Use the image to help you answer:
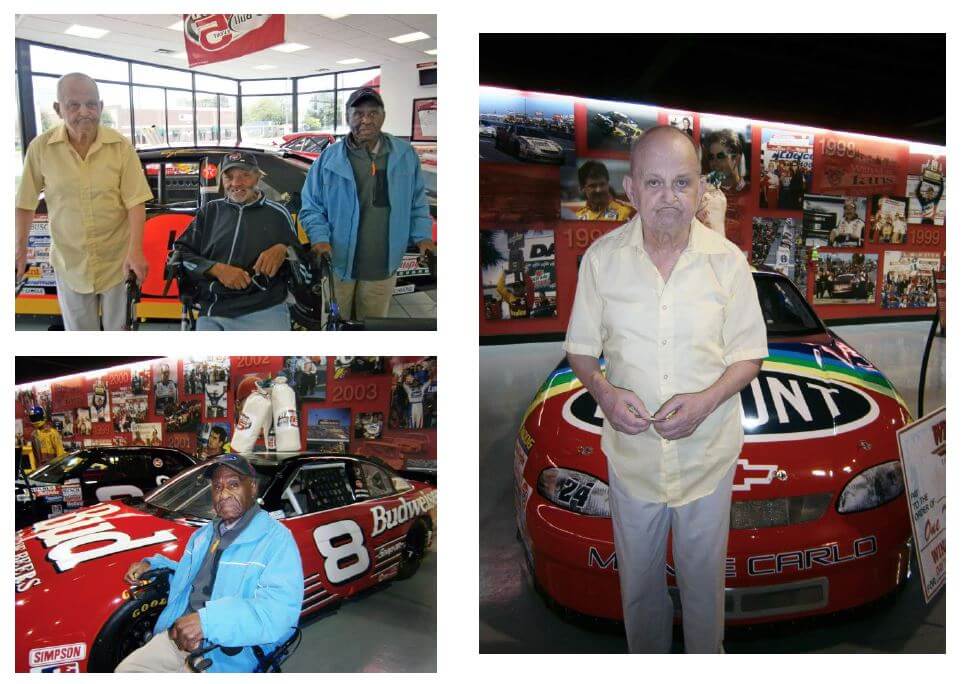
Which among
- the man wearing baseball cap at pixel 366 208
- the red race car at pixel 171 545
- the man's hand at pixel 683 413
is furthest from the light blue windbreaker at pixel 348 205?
the man's hand at pixel 683 413

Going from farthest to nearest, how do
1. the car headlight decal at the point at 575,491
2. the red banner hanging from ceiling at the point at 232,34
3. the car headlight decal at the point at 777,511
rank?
the red banner hanging from ceiling at the point at 232,34 < the car headlight decal at the point at 575,491 < the car headlight decal at the point at 777,511

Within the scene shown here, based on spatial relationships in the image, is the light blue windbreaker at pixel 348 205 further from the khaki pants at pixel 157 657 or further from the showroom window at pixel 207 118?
the khaki pants at pixel 157 657

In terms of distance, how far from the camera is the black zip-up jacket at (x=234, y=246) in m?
2.12

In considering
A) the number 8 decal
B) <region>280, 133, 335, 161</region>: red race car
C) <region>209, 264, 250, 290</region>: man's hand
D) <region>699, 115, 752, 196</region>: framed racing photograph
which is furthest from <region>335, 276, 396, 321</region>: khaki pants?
<region>699, 115, 752, 196</region>: framed racing photograph

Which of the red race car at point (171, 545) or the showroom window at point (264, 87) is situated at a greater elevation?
the showroom window at point (264, 87)

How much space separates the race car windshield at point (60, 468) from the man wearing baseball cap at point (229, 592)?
349mm

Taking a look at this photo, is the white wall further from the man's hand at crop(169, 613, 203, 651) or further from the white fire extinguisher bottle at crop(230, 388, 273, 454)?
the man's hand at crop(169, 613, 203, 651)

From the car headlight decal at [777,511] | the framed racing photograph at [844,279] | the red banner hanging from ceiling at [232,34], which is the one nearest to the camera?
the car headlight decal at [777,511]

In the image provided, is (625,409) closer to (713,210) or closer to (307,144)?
(713,210)

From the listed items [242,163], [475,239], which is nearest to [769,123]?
[475,239]

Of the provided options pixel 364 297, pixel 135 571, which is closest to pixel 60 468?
pixel 135 571

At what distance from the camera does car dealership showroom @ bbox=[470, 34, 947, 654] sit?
199cm

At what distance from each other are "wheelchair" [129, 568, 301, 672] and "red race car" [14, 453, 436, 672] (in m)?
0.01

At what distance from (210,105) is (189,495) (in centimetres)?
109
